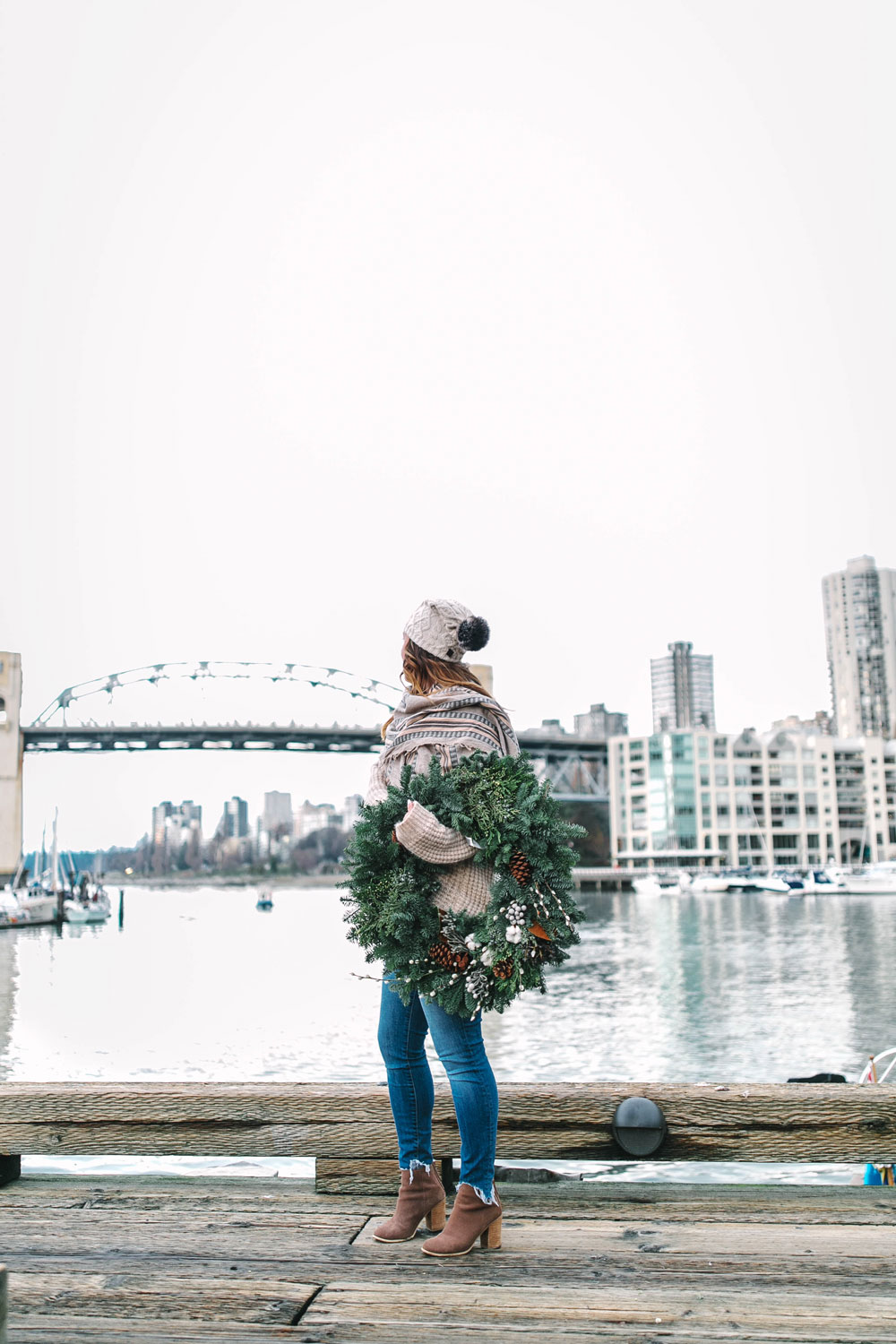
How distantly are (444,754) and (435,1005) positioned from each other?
0.59m

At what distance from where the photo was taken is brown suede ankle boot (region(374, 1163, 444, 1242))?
2.67m

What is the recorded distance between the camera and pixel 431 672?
303 centimetres

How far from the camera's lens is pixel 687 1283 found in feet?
7.47

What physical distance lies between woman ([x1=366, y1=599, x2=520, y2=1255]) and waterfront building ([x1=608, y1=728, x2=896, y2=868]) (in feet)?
348

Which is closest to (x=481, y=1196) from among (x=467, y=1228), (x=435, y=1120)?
(x=467, y=1228)

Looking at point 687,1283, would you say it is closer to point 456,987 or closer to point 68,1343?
point 456,987

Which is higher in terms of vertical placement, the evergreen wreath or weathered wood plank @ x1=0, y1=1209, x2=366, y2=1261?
the evergreen wreath

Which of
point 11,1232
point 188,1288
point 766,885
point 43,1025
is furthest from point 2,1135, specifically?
point 766,885

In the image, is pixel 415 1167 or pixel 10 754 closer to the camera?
pixel 415 1167

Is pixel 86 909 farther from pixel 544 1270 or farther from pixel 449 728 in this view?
pixel 544 1270

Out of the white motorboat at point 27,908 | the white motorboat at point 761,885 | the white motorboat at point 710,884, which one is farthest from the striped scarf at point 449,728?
the white motorboat at point 710,884

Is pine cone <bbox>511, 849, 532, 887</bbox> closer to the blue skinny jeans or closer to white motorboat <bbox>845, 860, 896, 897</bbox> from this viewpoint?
the blue skinny jeans

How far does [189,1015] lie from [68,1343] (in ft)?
70.5

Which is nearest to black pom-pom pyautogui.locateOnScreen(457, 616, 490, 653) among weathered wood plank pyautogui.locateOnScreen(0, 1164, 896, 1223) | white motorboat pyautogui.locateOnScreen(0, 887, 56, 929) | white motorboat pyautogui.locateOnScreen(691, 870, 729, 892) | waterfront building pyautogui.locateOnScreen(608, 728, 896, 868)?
weathered wood plank pyautogui.locateOnScreen(0, 1164, 896, 1223)
